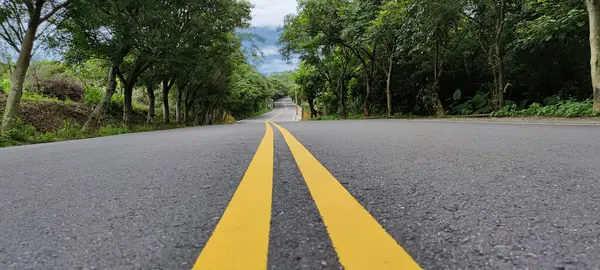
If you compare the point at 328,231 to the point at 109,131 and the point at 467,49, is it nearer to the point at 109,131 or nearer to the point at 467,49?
the point at 109,131

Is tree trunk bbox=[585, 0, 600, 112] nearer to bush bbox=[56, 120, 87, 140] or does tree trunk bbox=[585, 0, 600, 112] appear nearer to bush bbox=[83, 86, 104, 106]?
bush bbox=[56, 120, 87, 140]

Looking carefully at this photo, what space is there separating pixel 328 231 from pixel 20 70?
10561mm

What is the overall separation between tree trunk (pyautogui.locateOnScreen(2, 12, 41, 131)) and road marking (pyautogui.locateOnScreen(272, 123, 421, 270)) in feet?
31.9

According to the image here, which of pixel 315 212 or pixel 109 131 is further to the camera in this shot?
pixel 109 131

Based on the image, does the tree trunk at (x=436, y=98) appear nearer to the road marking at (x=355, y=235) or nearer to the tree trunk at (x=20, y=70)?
the tree trunk at (x=20, y=70)

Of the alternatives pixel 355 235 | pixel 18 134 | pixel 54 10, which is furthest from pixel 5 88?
pixel 355 235

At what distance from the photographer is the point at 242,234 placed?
1281mm

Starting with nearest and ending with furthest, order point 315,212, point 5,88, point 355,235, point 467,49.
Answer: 1. point 355,235
2. point 315,212
3. point 5,88
4. point 467,49

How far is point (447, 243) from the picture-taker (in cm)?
120

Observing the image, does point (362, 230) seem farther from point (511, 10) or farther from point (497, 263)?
point (511, 10)

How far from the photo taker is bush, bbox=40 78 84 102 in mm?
18639

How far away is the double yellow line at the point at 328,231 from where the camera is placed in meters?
1.05

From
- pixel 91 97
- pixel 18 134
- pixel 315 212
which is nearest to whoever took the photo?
pixel 315 212

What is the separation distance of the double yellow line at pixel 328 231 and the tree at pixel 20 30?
940 cm
